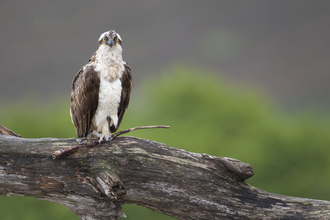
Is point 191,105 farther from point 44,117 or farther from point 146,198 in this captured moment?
point 146,198

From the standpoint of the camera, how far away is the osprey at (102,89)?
373 centimetres

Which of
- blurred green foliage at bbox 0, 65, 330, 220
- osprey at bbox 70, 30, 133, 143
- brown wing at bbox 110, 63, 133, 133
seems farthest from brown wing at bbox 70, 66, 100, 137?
blurred green foliage at bbox 0, 65, 330, 220

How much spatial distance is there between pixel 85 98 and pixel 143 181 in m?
1.21

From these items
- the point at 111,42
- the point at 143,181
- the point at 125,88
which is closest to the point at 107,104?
the point at 125,88

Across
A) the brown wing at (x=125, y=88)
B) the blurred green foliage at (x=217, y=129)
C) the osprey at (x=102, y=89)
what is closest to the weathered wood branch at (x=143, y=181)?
the osprey at (x=102, y=89)

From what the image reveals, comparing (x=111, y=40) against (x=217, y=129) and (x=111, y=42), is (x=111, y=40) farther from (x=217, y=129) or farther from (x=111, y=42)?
(x=217, y=129)

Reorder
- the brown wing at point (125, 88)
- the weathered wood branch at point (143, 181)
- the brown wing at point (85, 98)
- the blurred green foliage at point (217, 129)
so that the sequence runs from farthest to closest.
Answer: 1. the blurred green foliage at point (217, 129)
2. the brown wing at point (125, 88)
3. the brown wing at point (85, 98)
4. the weathered wood branch at point (143, 181)

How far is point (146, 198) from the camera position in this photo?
3.31 meters

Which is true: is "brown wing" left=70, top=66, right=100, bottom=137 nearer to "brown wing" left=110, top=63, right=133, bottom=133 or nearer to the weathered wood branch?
"brown wing" left=110, top=63, right=133, bottom=133

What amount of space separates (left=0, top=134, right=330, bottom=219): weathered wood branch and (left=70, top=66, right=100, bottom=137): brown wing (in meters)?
0.56

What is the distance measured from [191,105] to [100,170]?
8.66 meters

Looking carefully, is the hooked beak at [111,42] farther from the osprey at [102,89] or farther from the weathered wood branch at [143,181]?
the weathered wood branch at [143,181]

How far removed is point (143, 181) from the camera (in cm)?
327

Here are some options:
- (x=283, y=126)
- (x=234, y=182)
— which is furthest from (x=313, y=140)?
(x=234, y=182)
